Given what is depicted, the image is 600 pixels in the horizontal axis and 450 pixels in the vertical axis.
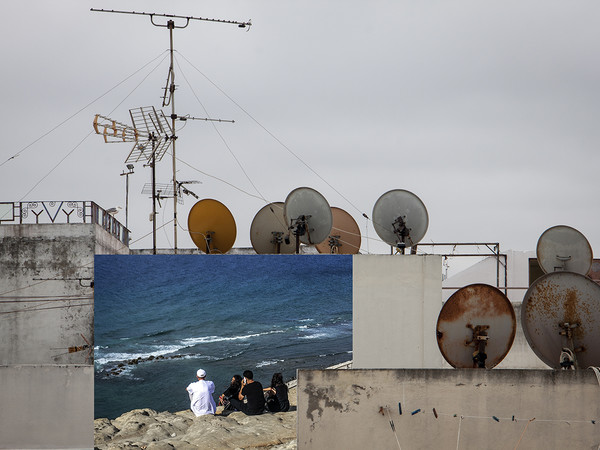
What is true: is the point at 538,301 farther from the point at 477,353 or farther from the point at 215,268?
the point at 215,268

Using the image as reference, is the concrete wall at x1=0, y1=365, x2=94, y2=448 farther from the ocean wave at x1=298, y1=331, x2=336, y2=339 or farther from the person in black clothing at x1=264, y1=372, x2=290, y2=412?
the ocean wave at x1=298, y1=331, x2=336, y2=339

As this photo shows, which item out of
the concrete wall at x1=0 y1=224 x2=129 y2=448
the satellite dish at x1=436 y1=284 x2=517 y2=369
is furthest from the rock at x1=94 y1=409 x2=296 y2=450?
the satellite dish at x1=436 y1=284 x2=517 y2=369

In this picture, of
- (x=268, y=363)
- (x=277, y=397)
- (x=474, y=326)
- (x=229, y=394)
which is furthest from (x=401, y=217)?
(x=474, y=326)

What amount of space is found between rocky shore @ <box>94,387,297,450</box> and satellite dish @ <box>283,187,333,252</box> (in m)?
4.28

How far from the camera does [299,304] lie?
28688 millimetres

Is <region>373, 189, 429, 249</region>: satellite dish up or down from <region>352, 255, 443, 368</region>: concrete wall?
up

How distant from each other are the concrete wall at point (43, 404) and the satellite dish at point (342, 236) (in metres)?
8.40

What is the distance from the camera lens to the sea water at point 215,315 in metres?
27.9

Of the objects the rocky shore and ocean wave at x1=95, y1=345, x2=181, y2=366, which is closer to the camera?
the rocky shore

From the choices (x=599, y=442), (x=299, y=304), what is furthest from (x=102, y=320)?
(x=599, y=442)

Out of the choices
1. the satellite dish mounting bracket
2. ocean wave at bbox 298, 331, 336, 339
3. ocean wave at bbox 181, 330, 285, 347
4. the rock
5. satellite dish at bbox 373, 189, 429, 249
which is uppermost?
satellite dish at bbox 373, 189, 429, 249

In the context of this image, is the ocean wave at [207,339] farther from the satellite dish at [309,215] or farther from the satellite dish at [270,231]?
the satellite dish at [309,215]

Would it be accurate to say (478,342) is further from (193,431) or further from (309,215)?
(309,215)

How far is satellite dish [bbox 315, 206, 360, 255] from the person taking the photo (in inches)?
1182
